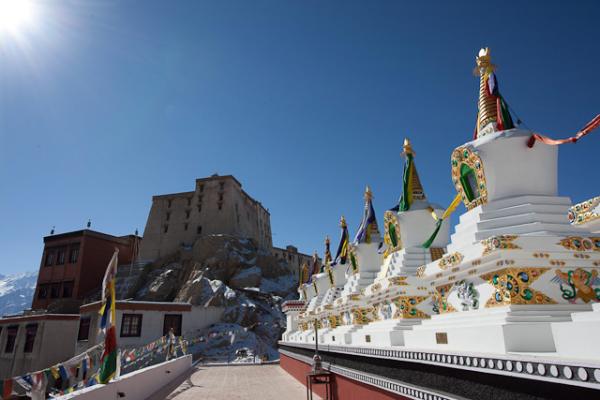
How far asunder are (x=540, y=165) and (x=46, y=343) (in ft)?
113

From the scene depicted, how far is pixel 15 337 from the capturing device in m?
29.8

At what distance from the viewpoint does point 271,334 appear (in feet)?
115

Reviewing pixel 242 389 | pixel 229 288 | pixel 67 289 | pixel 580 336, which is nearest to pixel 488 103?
pixel 580 336

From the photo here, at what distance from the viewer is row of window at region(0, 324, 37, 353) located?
2873 centimetres

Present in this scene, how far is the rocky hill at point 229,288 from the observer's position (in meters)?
30.5

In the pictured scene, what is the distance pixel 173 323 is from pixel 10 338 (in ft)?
46.9

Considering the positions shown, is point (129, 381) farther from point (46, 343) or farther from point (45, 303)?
point (45, 303)

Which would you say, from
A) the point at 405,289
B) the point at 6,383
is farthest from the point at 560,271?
the point at 6,383

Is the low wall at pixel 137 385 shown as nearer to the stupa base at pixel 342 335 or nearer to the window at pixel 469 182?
the stupa base at pixel 342 335

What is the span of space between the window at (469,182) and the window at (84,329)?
29206mm

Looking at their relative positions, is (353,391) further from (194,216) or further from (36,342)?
(194,216)

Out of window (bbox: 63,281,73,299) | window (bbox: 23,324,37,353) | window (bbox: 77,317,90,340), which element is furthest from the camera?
window (bbox: 63,281,73,299)

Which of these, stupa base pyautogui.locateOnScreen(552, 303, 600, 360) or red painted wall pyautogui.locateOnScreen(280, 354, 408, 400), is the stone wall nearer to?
red painted wall pyautogui.locateOnScreen(280, 354, 408, 400)

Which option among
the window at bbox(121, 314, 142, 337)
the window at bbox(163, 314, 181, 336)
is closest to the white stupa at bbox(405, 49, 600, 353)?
the window at bbox(121, 314, 142, 337)
